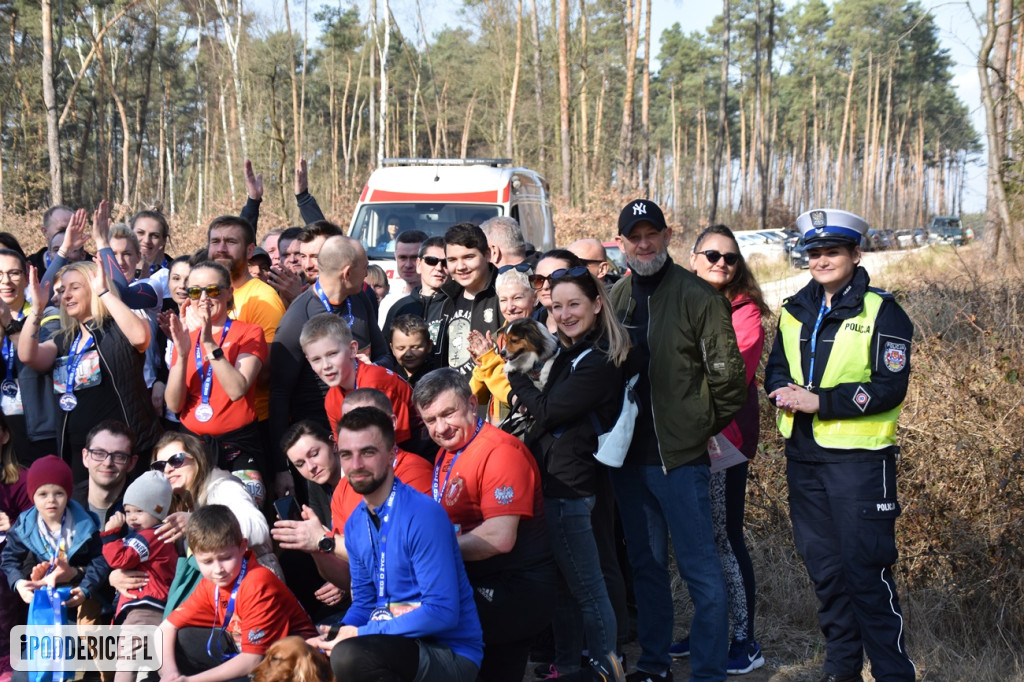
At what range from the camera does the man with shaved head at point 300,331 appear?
484 centimetres

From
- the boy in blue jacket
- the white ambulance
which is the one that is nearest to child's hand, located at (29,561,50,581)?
the boy in blue jacket

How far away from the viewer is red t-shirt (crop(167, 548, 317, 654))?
3.99 meters

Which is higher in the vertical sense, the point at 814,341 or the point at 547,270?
the point at 547,270

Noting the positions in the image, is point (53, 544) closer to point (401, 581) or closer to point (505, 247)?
point (401, 581)

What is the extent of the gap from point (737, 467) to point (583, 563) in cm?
110

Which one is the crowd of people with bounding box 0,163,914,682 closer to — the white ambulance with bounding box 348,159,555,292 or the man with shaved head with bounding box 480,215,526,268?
the man with shaved head with bounding box 480,215,526,268

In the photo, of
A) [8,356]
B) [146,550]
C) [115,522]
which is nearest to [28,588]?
[115,522]

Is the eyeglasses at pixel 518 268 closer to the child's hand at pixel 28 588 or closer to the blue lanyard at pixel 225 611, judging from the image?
the blue lanyard at pixel 225 611

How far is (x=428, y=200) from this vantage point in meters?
11.0

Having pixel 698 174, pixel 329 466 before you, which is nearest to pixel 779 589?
pixel 329 466

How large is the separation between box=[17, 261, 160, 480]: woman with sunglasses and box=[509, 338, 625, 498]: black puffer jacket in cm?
228

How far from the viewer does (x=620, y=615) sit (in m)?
4.73

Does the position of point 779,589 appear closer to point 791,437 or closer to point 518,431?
point 791,437

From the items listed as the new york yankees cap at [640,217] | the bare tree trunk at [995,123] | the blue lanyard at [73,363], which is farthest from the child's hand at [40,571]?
the bare tree trunk at [995,123]
